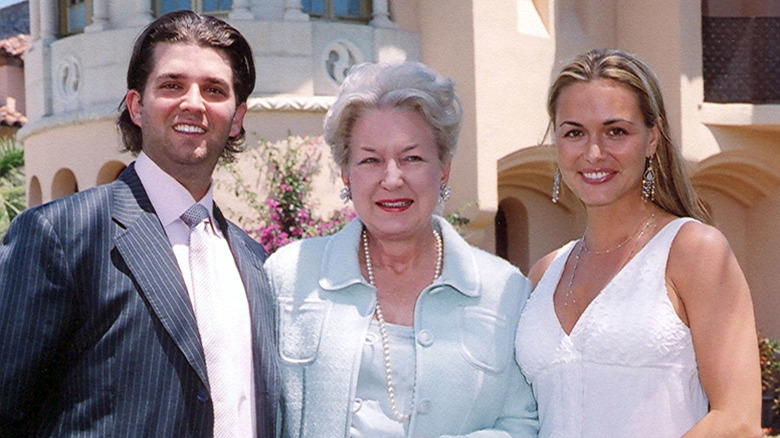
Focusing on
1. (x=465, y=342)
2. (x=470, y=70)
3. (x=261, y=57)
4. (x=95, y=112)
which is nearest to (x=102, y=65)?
(x=95, y=112)

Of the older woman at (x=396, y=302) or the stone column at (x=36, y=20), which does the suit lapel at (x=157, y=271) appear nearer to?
the older woman at (x=396, y=302)

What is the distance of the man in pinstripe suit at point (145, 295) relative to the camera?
2.73 m

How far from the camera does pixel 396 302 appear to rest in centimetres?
329

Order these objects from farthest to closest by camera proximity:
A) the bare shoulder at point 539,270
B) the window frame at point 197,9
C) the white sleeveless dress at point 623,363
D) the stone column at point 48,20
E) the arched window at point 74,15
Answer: the stone column at point 48,20 → the arched window at point 74,15 → the window frame at point 197,9 → the bare shoulder at point 539,270 → the white sleeveless dress at point 623,363

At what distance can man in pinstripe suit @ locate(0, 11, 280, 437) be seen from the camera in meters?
2.73

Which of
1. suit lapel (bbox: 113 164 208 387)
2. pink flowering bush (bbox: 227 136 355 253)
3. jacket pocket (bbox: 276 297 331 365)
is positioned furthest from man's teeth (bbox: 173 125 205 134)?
pink flowering bush (bbox: 227 136 355 253)

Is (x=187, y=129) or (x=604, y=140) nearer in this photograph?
(x=187, y=129)

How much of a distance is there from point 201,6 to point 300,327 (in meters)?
8.64

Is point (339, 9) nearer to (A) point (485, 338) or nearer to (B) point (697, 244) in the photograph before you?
(A) point (485, 338)

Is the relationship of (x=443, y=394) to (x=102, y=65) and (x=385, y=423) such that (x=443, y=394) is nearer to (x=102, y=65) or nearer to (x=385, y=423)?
(x=385, y=423)

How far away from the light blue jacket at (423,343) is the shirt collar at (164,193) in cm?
40

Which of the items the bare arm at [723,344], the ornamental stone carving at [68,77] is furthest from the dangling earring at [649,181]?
the ornamental stone carving at [68,77]

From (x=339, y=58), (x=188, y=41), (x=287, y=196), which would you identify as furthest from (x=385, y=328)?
(x=339, y=58)

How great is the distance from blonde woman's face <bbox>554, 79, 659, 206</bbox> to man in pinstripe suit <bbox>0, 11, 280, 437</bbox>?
1.05m
